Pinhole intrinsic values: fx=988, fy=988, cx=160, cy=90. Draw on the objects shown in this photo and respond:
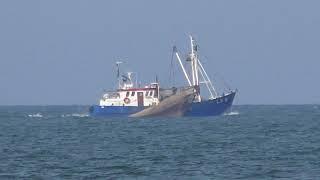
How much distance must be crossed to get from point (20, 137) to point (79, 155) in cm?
2611

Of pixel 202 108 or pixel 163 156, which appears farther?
pixel 202 108

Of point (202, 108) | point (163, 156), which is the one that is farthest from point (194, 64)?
point (163, 156)

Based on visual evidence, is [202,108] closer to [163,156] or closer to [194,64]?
[194,64]

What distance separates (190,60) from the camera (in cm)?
12606

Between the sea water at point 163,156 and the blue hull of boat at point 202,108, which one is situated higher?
the blue hull of boat at point 202,108

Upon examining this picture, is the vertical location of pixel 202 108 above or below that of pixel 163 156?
above

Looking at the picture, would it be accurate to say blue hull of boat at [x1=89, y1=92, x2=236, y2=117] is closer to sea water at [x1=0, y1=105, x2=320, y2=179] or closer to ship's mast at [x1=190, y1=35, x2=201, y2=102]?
ship's mast at [x1=190, y1=35, x2=201, y2=102]

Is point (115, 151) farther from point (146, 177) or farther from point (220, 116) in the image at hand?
point (220, 116)

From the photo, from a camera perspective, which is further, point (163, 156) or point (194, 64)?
point (194, 64)

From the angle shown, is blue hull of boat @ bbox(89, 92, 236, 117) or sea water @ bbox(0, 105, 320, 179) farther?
blue hull of boat @ bbox(89, 92, 236, 117)

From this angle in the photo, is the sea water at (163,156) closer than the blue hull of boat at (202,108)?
Yes

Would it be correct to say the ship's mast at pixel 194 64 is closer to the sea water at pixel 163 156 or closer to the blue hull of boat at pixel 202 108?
the blue hull of boat at pixel 202 108

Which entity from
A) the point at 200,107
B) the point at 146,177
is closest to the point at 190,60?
the point at 200,107

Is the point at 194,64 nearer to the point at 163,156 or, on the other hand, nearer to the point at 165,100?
the point at 165,100
